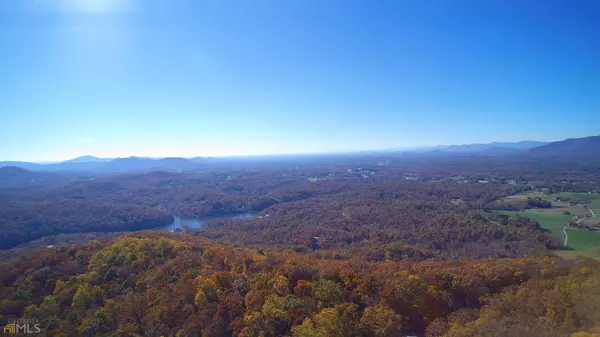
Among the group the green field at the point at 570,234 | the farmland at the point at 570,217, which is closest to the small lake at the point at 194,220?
the green field at the point at 570,234

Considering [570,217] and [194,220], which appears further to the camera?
[194,220]

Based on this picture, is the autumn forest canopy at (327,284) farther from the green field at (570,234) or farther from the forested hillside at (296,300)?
the green field at (570,234)

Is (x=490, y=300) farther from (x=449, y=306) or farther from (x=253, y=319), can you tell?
(x=253, y=319)

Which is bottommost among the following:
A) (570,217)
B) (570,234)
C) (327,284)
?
(570,234)

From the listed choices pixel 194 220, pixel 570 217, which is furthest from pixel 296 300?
pixel 194 220

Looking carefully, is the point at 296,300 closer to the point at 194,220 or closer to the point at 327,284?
the point at 327,284

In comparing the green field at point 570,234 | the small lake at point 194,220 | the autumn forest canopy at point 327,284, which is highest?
the autumn forest canopy at point 327,284

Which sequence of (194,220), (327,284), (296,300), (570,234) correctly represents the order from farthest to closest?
(194,220), (570,234), (327,284), (296,300)

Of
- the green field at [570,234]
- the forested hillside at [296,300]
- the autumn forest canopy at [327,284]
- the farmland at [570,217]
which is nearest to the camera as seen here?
the forested hillside at [296,300]

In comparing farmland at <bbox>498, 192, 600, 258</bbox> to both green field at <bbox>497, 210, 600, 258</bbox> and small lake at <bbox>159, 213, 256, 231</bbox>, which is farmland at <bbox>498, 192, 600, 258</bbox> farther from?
small lake at <bbox>159, 213, 256, 231</bbox>
